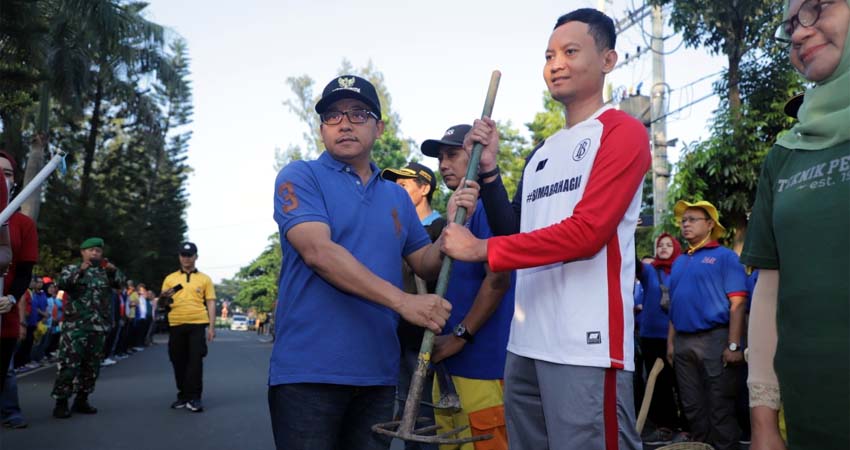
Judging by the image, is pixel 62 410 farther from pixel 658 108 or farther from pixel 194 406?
pixel 658 108

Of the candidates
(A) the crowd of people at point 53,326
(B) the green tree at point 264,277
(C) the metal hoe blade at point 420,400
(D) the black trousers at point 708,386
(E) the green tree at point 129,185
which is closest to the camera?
(C) the metal hoe blade at point 420,400

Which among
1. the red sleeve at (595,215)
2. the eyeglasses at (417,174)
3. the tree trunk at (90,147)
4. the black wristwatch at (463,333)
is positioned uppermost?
the tree trunk at (90,147)

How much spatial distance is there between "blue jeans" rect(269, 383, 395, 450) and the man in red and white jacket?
546mm

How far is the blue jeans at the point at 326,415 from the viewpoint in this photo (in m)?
2.65

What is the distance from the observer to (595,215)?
231 cm

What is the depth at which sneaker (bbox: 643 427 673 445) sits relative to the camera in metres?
7.34

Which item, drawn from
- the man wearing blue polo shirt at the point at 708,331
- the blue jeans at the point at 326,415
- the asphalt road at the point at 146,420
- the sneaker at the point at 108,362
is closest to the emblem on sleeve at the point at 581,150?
the blue jeans at the point at 326,415

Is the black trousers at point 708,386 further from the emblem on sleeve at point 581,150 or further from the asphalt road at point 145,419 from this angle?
the emblem on sleeve at point 581,150

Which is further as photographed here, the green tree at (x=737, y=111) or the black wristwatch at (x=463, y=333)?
the green tree at (x=737, y=111)

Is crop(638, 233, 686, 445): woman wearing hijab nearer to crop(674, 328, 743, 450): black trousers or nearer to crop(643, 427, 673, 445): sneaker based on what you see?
crop(643, 427, 673, 445): sneaker

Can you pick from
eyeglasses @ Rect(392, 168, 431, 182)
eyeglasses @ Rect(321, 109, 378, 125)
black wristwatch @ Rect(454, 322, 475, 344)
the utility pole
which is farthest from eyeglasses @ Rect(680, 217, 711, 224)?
the utility pole

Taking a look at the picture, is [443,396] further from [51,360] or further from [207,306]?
[51,360]

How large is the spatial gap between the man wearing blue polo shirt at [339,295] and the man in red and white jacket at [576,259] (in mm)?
338

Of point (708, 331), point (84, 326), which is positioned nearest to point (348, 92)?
point (708, 331)
